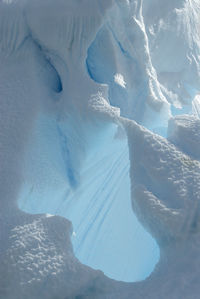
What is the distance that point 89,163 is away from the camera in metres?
0.88

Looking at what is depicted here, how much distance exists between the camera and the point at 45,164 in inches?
30.6

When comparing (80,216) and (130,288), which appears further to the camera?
(80,216)

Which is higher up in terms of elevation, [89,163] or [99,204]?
[89,163]

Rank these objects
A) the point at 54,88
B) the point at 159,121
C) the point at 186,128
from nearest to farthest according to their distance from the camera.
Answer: the point at 186,128 < the point at 54,88 < the point at 159,121

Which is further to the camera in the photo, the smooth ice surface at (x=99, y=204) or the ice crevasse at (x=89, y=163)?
the smooth ice surface at (x=99, y=204)

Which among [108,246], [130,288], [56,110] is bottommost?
[108,246]

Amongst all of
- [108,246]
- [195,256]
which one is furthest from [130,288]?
[108,246]

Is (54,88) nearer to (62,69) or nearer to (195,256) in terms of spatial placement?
(62,69)

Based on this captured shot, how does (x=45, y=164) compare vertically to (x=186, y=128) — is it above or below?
below

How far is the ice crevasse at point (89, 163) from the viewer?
23.0 inches

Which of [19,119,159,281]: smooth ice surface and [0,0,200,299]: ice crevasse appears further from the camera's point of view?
[19,119,159,281]: smooth ice surface

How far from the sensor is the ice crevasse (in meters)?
0.58

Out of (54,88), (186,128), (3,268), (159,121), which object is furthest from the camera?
(159,121)

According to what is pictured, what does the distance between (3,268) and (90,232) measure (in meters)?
0.35
